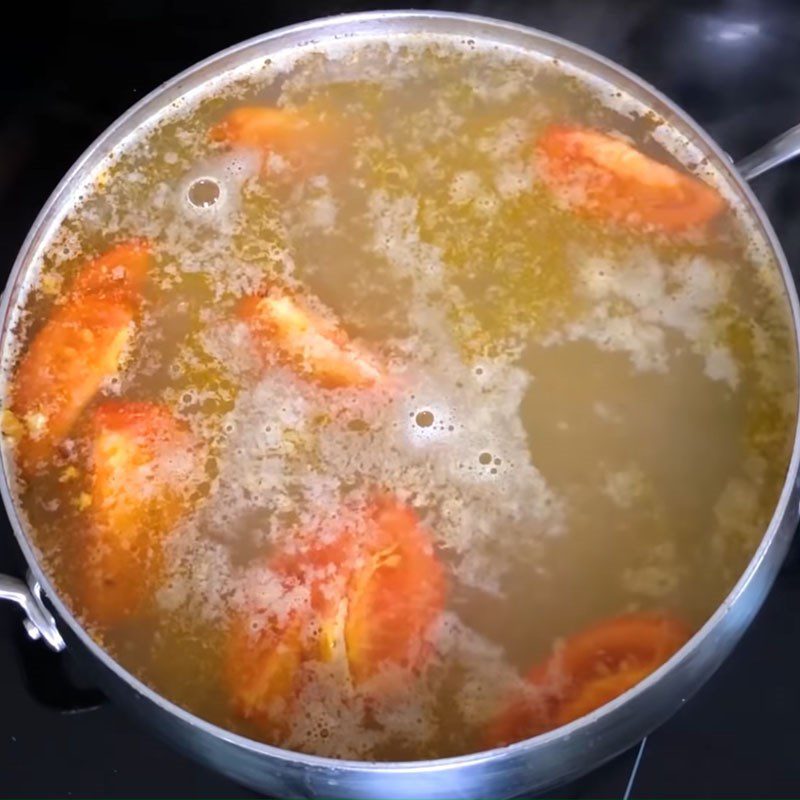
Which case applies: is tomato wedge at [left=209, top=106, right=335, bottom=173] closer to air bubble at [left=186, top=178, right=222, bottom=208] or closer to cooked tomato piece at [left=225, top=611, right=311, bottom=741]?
air bubble at [left=186, top=178, right=222, bottom=208]

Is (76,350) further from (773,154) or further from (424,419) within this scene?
(773,154)

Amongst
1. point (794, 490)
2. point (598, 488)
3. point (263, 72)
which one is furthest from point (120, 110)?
point (794, 490)

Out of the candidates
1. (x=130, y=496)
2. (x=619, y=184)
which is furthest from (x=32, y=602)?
(x=619, y=184)

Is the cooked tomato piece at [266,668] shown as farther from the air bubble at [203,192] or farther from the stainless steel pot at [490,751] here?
the air bubble at [203,192]

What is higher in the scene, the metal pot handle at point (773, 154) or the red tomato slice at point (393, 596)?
the metal pot handle at point (773, 154)

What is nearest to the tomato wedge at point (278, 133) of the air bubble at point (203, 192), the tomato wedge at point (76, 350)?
the air bubble at point (203, 192)

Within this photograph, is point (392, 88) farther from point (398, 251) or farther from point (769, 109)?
point (769, 109)
